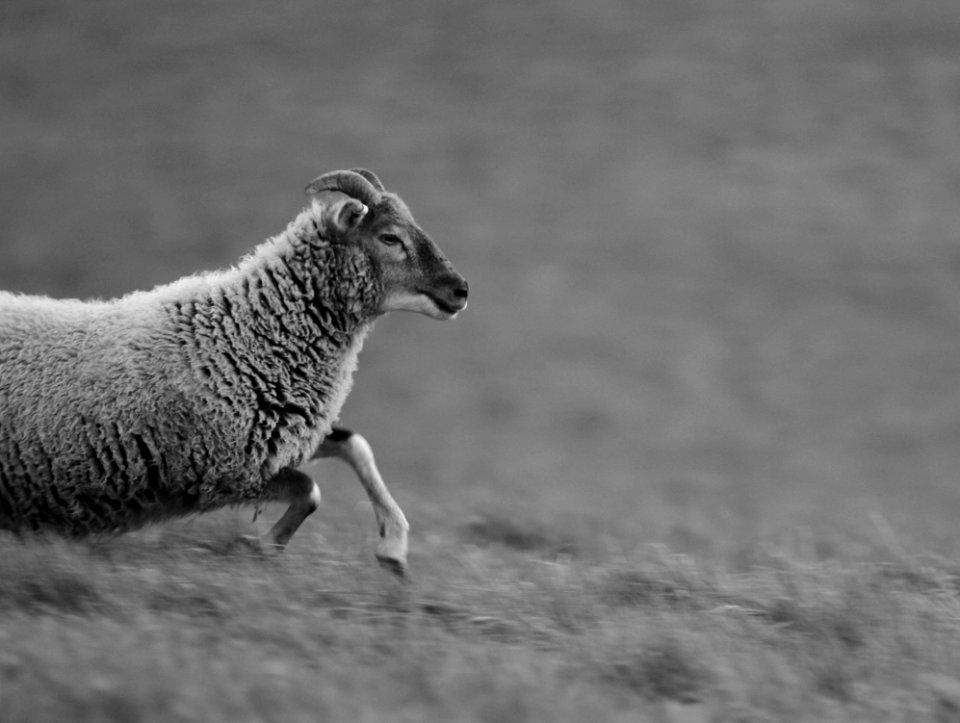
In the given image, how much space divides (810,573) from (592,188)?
25.3 metres

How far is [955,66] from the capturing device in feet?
108

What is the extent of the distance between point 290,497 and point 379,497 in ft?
1.58

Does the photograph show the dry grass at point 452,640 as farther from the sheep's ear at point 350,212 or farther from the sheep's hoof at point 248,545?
the sheep's ear at point 350,212

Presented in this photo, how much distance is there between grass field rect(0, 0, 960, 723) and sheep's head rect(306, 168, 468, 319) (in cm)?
148

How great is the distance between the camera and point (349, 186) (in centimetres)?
793

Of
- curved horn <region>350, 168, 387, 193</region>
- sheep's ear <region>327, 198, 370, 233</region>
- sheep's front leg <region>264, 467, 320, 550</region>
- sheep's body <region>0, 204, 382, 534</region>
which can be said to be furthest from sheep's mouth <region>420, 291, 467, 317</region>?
sheep's front leg <region>264, 467, 320, 550</region>

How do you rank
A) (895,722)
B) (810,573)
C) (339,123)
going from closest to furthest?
(895,722) < (810,573) < (339,123)

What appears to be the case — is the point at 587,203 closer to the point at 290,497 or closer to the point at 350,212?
the point at 350,212

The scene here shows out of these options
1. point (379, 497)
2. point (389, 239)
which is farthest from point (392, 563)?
point (389, 239)

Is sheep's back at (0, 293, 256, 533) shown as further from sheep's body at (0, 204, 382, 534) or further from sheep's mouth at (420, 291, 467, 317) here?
sheep's mouth at (420, 291, 467, 317)

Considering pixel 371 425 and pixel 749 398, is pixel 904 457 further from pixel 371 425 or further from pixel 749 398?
pixel 371 425

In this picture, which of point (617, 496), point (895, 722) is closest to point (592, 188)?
point (617, 496)

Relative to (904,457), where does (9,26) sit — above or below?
above

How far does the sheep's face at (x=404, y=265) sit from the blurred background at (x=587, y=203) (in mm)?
8129
